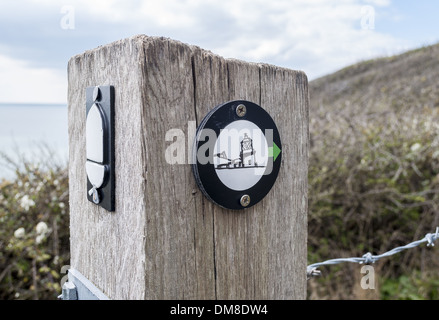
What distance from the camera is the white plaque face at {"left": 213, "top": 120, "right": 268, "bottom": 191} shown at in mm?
928

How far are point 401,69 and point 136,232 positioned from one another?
16851 millimetres

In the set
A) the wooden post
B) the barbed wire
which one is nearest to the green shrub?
the barbed wire

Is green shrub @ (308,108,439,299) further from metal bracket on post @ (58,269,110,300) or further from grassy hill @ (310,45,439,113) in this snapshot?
grassy hill @ (310,45,439,113)

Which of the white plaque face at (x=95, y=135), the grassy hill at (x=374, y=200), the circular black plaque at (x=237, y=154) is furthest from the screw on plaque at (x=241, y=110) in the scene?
the grassy hill at (x=374, y=200)

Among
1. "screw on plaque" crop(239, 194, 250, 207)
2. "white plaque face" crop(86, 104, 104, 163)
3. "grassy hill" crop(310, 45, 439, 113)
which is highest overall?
"grassy hill" crop(310, 45, 439, 113)

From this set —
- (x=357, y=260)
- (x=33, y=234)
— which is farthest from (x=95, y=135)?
(x=33, y=234)

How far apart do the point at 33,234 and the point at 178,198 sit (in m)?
2.37

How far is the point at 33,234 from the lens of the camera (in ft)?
9.32

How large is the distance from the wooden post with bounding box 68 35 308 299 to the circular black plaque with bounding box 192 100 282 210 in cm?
3

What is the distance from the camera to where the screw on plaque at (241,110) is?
954 mm

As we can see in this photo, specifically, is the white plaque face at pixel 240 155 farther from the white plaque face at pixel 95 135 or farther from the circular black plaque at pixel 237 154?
the white plaque face at pixel 95 135

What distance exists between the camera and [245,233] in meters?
1.01

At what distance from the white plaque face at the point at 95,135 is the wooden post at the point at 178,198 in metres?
0.06

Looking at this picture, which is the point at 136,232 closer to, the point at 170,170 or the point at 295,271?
the point at 170,170
